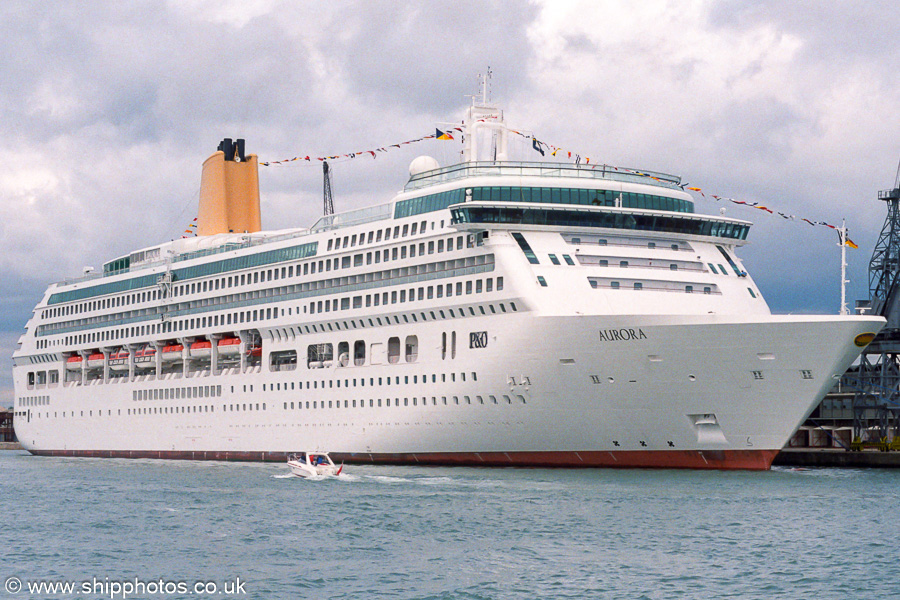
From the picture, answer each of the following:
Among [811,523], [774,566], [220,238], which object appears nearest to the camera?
[774,566]

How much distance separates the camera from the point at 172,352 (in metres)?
65.9

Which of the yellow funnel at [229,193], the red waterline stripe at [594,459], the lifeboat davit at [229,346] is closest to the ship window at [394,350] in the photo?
the red waterline stripe at [594,459]

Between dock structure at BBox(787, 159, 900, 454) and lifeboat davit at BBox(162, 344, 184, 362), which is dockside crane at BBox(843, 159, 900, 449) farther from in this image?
lifeboat davit at BBox(162, 344, 184, 362)

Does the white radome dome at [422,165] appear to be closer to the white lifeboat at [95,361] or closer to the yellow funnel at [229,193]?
the yellow funnel at [229,193]

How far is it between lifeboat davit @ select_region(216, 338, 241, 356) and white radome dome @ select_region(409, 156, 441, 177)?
45.5 feet

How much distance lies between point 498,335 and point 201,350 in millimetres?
23850

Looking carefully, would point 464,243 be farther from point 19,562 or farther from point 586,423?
point 19,562

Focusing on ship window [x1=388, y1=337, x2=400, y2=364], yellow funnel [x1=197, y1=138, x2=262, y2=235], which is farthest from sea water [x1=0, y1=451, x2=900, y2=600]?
yellow funnel [x1=197, y1=138, x2=262, y2=235]

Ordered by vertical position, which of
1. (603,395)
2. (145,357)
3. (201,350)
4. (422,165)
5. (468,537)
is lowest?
(468,537)

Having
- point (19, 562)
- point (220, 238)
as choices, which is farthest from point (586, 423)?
point (220, 238)

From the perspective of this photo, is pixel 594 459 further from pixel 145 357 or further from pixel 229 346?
pixel 145 357

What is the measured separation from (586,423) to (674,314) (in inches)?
216

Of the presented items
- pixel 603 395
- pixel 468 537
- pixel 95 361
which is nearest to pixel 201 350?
pixel 95 361

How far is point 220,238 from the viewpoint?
68.7m
